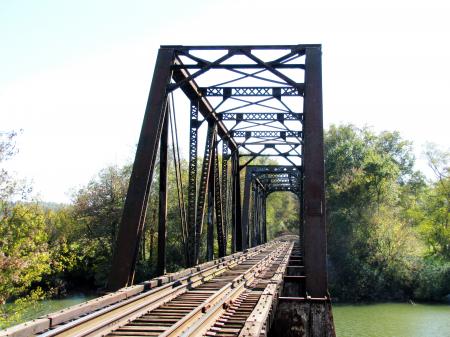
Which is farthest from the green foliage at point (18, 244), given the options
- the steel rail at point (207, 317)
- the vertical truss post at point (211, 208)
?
the steel rail at point (207, 317)

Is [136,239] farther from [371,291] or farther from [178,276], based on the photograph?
[371,291]

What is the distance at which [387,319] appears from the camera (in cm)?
2844

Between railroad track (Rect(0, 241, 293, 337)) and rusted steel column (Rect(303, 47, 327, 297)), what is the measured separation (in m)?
0.81

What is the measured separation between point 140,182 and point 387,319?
24.4 metres

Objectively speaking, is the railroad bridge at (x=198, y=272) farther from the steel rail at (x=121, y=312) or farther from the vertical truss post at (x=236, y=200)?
the vertical truss post at (x=236, y=200)

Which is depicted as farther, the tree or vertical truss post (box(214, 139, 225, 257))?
the tree

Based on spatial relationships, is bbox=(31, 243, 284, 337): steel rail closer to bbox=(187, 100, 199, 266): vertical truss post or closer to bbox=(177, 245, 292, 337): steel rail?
bbox=(177, 245, 292, 337): steel rail

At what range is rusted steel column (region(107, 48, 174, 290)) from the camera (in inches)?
316

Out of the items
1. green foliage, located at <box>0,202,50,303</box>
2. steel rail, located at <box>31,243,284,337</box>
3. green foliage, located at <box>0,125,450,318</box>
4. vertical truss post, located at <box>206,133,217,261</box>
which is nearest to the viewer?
steel rail, located at <box>31,243,284,337</box>

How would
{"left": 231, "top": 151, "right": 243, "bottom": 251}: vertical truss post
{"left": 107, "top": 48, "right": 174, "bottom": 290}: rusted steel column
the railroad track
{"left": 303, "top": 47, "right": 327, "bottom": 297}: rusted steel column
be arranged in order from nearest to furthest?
the railroad track < {"left": 107, "top": 48, "right": 174, "bottom": 290}: rusted steel column < {"left": 303, "top": 47, "right": 327, "bottom": 297}: rusted steel column < {"left": 231, "top": 151, "right": 243, "bottom": 251}: vertical truss post

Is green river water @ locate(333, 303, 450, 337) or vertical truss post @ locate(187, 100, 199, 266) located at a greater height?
vertical truss post @ locate(187, 100, 199, 266)

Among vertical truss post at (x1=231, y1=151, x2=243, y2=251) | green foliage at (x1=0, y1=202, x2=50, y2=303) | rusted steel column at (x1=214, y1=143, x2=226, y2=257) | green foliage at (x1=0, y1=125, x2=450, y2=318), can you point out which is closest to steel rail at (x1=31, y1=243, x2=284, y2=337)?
rusted steel column at (x1=214, y1=143, x2=226, y2=257)

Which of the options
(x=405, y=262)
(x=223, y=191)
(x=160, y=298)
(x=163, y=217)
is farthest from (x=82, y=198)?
(x=160, y=298)

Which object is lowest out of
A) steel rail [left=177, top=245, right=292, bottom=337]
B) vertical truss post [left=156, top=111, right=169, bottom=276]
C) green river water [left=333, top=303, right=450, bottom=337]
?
green river water [left=333, top=303, right=450, bottom=337]
